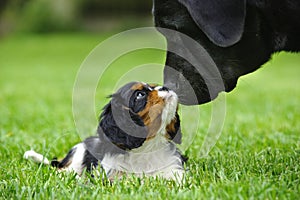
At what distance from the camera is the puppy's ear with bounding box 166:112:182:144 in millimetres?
3803

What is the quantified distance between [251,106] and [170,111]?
4.35 meters

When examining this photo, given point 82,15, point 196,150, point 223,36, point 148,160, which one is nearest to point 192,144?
point 196,150

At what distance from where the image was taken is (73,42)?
2648 cm

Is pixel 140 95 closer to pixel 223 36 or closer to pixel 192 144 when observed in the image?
pixel 223 36

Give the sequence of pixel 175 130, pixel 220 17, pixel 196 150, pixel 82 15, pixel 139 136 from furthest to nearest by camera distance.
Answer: pixel 82 15 < pixel 196 150 < pixel 175 130 < pixel 139 136 < pixel 220 17

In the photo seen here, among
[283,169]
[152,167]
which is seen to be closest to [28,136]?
[152,167]

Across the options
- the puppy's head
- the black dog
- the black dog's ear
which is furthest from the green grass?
the black dog's ear

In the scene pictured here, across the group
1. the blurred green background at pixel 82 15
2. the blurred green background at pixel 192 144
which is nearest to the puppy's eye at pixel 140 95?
the blurred green background at pixel 192 144

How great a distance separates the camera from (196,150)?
4.67 m

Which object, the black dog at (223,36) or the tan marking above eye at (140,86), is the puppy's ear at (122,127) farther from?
the black dog at (223,36)

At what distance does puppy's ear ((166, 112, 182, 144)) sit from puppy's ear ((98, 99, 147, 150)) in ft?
0.67

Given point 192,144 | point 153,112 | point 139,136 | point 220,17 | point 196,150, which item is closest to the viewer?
point 220,17

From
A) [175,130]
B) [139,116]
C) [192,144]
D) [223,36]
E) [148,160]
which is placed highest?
[223,36]

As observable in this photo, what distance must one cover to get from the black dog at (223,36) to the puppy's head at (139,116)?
181 millimetres
